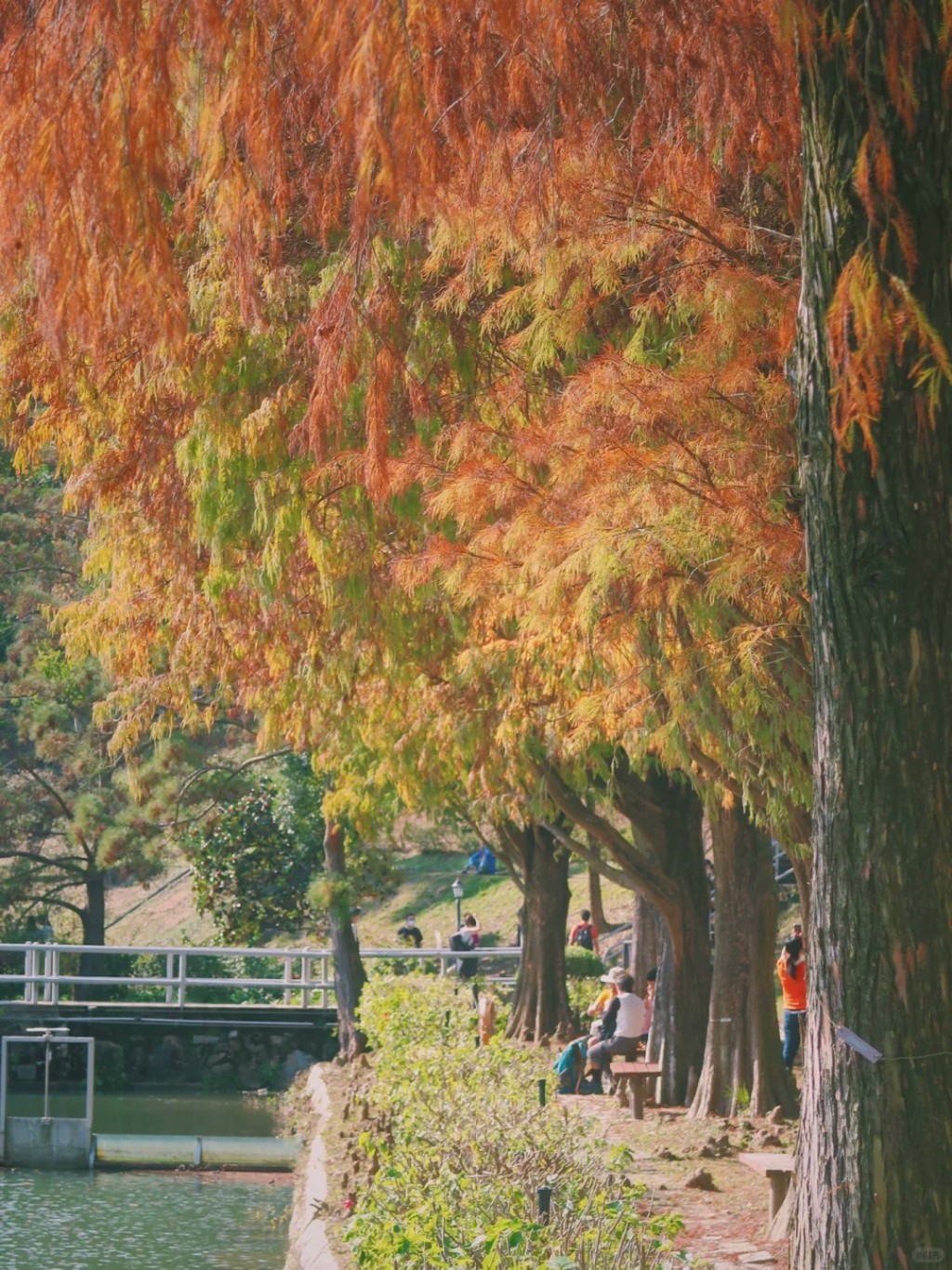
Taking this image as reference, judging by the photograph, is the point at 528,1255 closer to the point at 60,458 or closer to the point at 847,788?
the point at 847,788

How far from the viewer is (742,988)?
14570 millimetres

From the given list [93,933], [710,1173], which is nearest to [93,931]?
[93,933]

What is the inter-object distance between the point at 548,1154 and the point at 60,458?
5.48 m

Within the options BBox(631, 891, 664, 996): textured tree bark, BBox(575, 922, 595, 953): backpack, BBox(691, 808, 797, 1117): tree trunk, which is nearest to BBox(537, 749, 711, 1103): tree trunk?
BBox(691, 808, 797, 1117): tree trunk

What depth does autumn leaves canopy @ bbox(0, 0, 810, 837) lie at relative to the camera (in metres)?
4.91

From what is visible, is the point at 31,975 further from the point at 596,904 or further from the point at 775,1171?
the point at 775,1171

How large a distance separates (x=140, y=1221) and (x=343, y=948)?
767 cm

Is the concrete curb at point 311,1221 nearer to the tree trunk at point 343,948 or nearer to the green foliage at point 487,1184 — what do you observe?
the green foliage at point 487,1184

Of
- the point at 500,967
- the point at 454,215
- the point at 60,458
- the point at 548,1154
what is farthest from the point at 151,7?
the point at 500,967

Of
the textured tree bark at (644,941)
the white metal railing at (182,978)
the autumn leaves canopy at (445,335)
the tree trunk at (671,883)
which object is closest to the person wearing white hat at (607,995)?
the tree trunk at (671,883)

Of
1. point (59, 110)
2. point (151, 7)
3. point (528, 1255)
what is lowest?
point (528, 1255)

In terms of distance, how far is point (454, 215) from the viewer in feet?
23.3

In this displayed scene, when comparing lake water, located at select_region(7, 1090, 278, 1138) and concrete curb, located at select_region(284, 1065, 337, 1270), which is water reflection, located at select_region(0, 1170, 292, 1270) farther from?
lake water, located at select_region(7, 1090, 278, 1138)

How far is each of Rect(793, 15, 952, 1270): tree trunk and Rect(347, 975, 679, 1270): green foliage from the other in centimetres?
105
